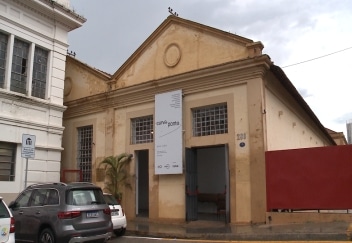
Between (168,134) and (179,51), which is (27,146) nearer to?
(168,134)

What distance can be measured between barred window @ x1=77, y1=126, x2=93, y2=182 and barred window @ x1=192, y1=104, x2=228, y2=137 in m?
6.27

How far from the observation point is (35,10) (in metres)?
17.2

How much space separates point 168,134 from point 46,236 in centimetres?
762

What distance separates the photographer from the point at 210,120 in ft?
52.3

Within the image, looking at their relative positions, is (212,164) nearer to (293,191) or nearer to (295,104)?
(295,104)

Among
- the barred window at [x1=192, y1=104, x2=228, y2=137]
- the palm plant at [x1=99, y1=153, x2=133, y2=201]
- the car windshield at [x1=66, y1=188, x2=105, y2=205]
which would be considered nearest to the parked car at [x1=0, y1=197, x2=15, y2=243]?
the car windshield at [x1=66, y1=188, x2=105, y2=205]

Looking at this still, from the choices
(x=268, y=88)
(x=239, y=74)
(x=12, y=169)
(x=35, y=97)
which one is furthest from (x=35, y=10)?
(x=268, y=88)

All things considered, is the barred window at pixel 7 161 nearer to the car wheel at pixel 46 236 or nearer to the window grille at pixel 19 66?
the window grille at pixel 19 66

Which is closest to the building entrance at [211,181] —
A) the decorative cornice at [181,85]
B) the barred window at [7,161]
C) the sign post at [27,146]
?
the decorative cornice at [181,85]

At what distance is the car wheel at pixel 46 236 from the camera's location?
9.55 metres

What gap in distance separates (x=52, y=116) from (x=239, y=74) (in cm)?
854

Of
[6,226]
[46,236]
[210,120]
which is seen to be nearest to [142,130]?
[210,120]

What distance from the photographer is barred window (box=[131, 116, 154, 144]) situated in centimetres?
1771

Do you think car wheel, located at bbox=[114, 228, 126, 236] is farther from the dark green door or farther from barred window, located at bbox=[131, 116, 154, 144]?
barred window, located at bbox=[131, 116, 154, 144]
